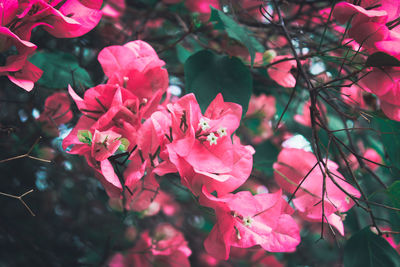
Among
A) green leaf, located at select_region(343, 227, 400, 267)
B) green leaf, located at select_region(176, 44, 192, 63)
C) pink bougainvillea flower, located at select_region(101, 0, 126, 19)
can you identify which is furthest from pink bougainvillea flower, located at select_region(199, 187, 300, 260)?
pink bougainvillea flower, located at select_region(101, 0, 126, 19)

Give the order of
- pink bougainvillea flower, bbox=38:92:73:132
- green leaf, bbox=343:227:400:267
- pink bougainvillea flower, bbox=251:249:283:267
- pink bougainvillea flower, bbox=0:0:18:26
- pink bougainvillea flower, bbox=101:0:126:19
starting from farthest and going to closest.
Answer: pink bougainvillea flower, bbox=251:249:283:267 → pink bougainvillea flower, bbox=101:0:126:19 → pink bougainvillea flower, bbox=38:92:73:132 → green leaf, bbox=343:227:400:267 → pink bougainvillea flower, bbox=0:0:18:26

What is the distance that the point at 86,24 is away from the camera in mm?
406

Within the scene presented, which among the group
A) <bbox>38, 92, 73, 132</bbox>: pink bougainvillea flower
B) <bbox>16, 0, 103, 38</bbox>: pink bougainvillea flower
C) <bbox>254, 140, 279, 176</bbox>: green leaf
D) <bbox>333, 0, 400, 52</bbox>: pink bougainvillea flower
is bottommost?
<bbox>254, 140, 279, 176</bbox>: green leaf

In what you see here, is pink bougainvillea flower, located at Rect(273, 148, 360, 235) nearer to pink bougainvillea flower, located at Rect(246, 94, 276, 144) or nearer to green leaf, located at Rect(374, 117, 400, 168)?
green leaf, located at Rect(374, 117, 400, 168)

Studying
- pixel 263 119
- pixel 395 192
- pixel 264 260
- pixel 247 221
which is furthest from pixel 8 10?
pixel 264 260

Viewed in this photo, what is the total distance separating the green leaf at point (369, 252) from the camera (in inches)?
17.9

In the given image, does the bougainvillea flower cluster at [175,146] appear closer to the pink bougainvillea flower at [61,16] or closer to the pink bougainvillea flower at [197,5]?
the pink bougainvillea flower at [61,16]

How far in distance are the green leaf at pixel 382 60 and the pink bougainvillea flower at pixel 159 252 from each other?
1.75ft

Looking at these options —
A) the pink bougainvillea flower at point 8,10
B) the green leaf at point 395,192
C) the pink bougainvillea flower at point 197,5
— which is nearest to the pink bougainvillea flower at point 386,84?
the green leaf at point 395,192

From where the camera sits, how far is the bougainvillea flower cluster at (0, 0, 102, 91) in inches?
13.8

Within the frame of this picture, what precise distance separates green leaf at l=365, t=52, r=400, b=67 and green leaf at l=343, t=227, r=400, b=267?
281 millimetres

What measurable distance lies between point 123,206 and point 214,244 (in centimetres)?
29

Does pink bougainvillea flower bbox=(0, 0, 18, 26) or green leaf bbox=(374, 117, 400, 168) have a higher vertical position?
pink bougainvillea flower bbox=(0, 0, 18, 26)

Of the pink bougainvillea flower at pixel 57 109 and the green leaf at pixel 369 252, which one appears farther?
the pink bougainvillea flower at pixel 57 109
